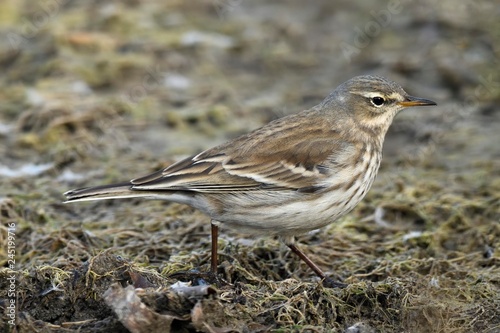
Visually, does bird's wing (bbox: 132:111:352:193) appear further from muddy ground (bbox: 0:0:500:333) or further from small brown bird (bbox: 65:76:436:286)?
muddy ground (bbox: 0:0:500:333)

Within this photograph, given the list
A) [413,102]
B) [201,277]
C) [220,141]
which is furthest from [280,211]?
[220,141]

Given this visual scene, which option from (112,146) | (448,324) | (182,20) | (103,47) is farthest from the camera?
(182,20)

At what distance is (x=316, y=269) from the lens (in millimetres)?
7078

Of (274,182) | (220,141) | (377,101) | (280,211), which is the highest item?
(377,101)

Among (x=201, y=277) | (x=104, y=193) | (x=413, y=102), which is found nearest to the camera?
(x=201, y=277)

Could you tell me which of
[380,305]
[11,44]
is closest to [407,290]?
[380,305]

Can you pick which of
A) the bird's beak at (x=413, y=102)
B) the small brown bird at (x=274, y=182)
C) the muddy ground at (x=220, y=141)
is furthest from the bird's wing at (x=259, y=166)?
the bird's beak at (x=413, y=102)

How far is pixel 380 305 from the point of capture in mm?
6250

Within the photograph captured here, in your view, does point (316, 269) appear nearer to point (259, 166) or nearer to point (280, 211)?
point (280, 211)

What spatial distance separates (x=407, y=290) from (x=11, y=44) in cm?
908

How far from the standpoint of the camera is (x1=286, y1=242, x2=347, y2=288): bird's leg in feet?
22.5

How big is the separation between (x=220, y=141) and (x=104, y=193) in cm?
411

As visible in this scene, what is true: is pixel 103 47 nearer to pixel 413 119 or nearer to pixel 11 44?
pixel 11 44

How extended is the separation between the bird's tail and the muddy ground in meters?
0.52
